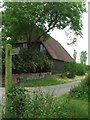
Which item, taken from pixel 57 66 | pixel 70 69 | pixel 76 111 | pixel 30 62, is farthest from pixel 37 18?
pixel 76 111

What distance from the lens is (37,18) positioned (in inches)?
914

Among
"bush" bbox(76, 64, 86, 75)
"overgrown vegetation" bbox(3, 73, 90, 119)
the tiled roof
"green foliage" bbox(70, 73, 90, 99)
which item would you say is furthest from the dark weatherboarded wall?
"overgrown vegetation" bbox(3, 73, 90, 119)

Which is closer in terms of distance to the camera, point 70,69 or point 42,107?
point 42,107

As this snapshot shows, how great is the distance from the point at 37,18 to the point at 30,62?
3.47 meters

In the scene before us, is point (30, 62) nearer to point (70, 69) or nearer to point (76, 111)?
point (70, 69)

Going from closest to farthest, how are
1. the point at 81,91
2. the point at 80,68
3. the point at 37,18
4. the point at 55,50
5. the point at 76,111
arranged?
the point at 76,111 → the point at 81,91 → the point at 37,18 → the point at 80,68 → the point at 55,50

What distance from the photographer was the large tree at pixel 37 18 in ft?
73.8

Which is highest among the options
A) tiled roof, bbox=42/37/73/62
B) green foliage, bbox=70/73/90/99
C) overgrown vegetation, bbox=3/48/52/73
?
tiled roof, bbox=42/37/73/62

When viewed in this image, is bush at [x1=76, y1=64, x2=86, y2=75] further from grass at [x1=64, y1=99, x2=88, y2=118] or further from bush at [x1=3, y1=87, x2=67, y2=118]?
bush at [x1=3, y1=87, x2=67, y2=118]

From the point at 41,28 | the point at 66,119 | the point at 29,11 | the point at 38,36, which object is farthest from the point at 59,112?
the point at 38,36

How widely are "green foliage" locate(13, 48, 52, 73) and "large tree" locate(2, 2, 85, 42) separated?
175cm

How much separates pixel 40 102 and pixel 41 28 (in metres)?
20.1

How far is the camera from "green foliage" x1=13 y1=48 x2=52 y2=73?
71.6ft

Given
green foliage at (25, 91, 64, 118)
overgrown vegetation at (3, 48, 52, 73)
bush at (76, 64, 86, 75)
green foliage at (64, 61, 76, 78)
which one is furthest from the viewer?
bush at (76, 64, 86, 75)
